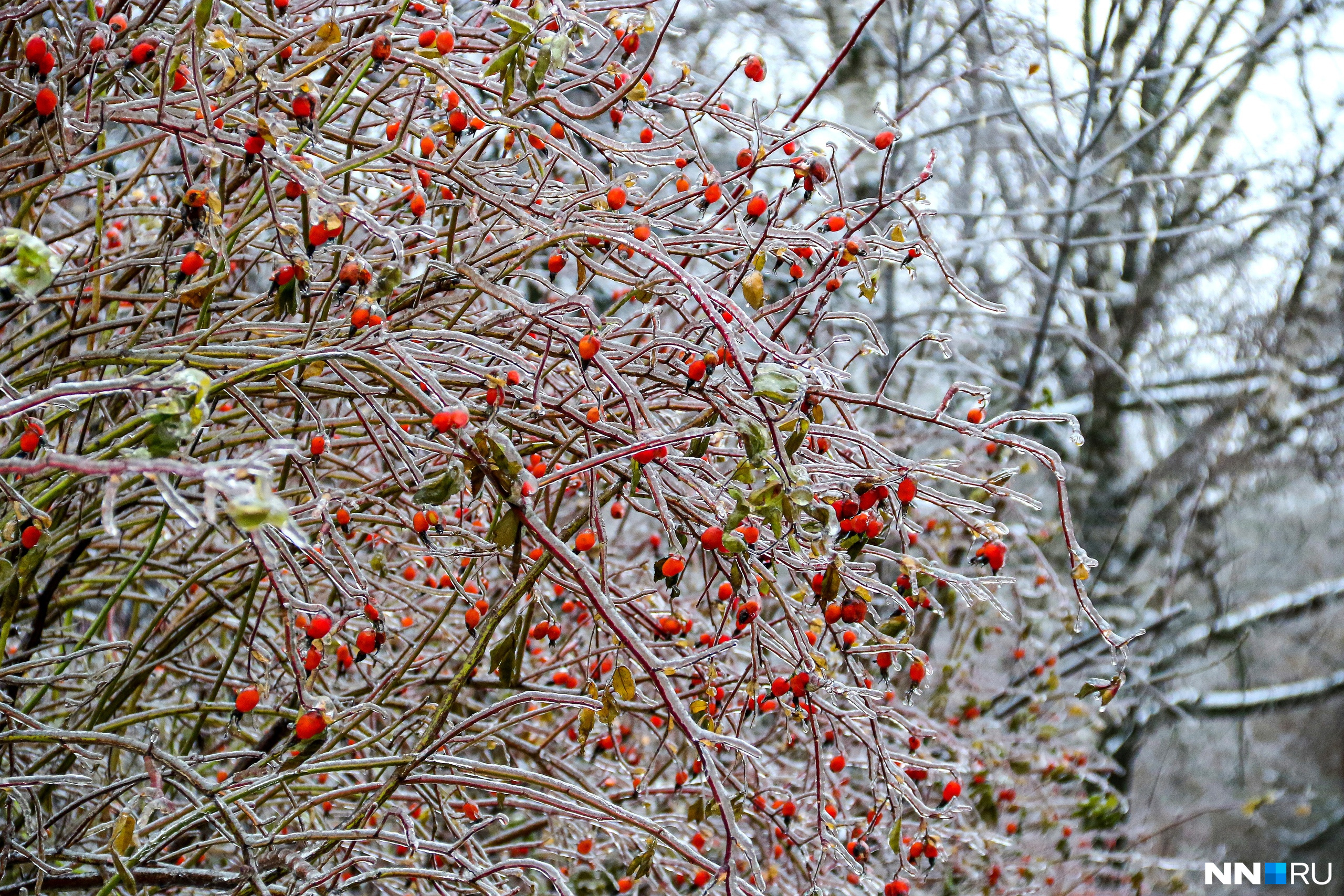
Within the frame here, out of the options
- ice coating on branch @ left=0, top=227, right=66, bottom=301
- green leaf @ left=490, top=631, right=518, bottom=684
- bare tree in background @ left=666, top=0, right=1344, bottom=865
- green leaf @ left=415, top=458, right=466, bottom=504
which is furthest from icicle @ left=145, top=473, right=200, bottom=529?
bare tree in background @ left=666, top=0, right=1344, bottom=865

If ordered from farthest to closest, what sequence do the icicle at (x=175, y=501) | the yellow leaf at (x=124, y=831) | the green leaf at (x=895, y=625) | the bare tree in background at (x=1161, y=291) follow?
the bare tree in background at (x=1161, y=291) → the green leaf at (x=895, y=625) → the yellow leaf at (x=124, y=831) → the icicle at (x=175, y=501)

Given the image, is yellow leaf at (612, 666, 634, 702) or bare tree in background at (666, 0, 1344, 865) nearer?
yellow leaf at (612, 666, 634, 702)

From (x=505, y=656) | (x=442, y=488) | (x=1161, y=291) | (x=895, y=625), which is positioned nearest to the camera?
(x=442, y=488)

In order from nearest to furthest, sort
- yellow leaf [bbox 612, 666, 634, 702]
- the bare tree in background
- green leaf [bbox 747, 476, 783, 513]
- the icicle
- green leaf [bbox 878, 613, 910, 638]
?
the icicle
green leaf [bbox 747, 476, 783, 513]
yellow leaf [bbox 612, 666, 634, 702]
green leaf [bbox 878, 613, 910, 638]
the bare tree in background

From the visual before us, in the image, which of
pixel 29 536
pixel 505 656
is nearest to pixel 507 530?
pixel 505 656

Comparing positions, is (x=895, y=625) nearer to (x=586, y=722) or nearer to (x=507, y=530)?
(x=586, y=722)

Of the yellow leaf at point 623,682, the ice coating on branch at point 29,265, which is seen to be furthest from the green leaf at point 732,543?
the ice coating on branch at point 29,265

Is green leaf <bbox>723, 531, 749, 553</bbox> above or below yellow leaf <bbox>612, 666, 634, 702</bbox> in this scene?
above

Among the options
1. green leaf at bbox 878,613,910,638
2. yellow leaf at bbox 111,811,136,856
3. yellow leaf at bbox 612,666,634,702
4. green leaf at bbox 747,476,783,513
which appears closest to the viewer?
green leaf at bbox 747,476,783,513

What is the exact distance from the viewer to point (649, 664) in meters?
1.38

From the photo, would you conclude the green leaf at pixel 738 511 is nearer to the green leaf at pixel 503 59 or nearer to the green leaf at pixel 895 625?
the green leaf at pixel 895 625

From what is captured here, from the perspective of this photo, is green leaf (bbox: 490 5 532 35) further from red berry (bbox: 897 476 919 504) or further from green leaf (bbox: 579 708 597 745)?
green leaf (bbox: 579 708 597 745)

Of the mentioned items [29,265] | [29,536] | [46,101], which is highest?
[46,101]

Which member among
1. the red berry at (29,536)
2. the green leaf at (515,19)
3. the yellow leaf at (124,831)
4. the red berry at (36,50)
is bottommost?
the yellow leaf at (124,831)
